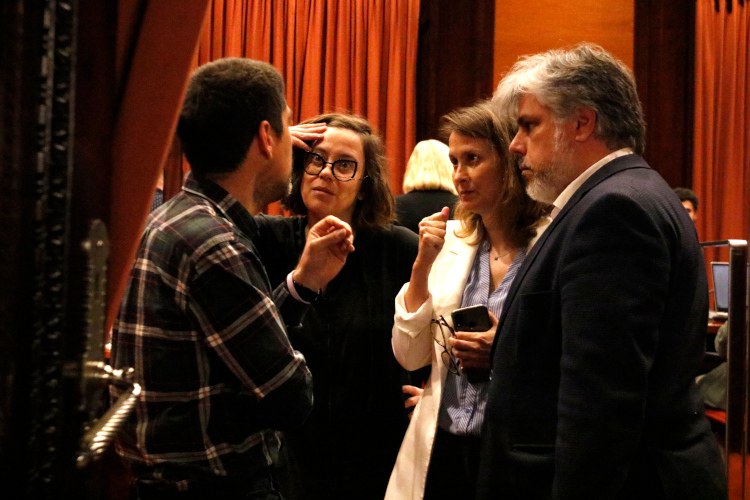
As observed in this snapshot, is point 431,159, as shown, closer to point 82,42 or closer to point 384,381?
point 384,381

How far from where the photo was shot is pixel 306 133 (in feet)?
6.31

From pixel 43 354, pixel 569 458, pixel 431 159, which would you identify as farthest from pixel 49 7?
pixel 431 159

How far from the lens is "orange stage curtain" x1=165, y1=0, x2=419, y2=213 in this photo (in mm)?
4961

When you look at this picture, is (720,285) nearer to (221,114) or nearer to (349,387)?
(349,387)

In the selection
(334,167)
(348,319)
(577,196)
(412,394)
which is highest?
(334,167)

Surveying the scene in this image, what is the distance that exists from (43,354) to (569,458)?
2.85 ft

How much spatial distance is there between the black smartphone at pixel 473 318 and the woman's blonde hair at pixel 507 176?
276mm

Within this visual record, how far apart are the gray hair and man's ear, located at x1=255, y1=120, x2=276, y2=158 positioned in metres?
0.59

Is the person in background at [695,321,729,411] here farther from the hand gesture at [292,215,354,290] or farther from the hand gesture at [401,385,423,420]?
the hand gesture at [292,215,354,290]

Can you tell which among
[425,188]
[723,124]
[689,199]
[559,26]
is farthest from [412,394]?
[723,124]

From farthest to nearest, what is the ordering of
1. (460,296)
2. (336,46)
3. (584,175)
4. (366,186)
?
(336,46) < (366,186) < (460,296) < (584,175)

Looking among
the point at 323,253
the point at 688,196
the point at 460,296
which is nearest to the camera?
the point at 323,253

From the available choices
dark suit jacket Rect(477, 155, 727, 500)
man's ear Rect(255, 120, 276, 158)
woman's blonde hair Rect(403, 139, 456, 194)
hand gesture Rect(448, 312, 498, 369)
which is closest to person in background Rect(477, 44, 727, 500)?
dark suit jacket Rect(477, 155, 727, 500)

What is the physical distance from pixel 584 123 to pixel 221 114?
75 cm
